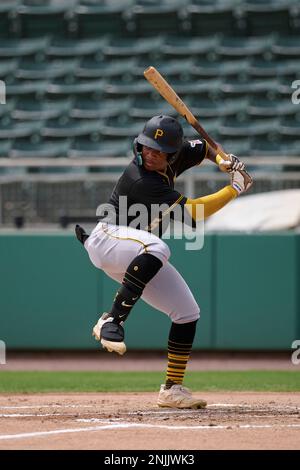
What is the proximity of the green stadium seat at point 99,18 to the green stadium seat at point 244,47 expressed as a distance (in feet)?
5.49

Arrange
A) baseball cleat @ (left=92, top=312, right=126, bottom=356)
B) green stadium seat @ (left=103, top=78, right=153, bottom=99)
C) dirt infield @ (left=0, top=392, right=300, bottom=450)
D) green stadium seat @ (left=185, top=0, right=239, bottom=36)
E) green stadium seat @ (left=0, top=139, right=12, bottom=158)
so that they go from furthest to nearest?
green stadium seat @ (left=185, top=0, right=239, bottom=36), green stadium seat @ (left=103, top=78, right=153, bottom=99), green stadium seat @ (left=0, top=139, right=12, bottom=158), baseball cleat @ (left=92, top=312, right=126, bottom=356), dirt infield @ (left=0, top=392, right=300, bottom=450)

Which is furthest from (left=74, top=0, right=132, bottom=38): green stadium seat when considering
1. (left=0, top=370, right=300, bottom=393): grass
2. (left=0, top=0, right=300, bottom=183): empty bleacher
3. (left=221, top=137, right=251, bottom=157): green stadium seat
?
(left=0, top=370, right=300, bottom=393): grass

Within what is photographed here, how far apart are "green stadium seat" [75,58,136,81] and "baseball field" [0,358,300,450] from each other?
21.4 feet

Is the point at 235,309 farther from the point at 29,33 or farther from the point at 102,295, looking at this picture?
the point at 29,33

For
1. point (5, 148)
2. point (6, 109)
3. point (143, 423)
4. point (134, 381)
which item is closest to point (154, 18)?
point (6, 109)

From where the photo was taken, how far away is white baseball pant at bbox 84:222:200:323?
4836 mm

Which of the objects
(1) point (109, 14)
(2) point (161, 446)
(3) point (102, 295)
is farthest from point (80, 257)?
(1) point (109, 14)

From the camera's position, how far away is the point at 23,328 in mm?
8984

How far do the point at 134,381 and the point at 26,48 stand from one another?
7867 mm

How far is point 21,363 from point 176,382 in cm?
409

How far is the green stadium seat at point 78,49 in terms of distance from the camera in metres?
13.9

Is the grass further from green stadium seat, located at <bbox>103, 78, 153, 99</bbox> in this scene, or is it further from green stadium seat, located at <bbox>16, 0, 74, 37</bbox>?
green stadium seat, located at <bbox>16, 0, 74, 37</bbox>

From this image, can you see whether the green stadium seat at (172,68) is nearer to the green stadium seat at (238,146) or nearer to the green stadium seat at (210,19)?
the green stadium seat at (210,19)
